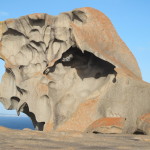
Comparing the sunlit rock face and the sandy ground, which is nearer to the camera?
the sandy ground

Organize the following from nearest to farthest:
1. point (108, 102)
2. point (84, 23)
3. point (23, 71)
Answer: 1. point (108, 102)
2. point (84, 23)
3. point (23, 71)

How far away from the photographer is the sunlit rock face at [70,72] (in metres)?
12.7

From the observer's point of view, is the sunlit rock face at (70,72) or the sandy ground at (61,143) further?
the sunlit rock face at (70,72)

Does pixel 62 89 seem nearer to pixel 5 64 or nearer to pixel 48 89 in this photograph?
pixel 48 89

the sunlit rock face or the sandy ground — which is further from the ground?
the sunlit rock face

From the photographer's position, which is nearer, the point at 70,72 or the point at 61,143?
the point at 61,143

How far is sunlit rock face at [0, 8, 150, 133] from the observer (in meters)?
12.7

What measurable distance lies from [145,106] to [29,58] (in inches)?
227

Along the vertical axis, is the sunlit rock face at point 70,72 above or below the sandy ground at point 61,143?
above

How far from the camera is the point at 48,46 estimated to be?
1452 cm

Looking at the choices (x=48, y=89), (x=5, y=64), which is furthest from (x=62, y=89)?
(x=5, y=64)

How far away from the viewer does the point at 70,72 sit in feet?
47.0

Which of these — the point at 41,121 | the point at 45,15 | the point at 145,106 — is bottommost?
the point at 41,121

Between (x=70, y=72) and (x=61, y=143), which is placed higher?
(x=70, y=72)
